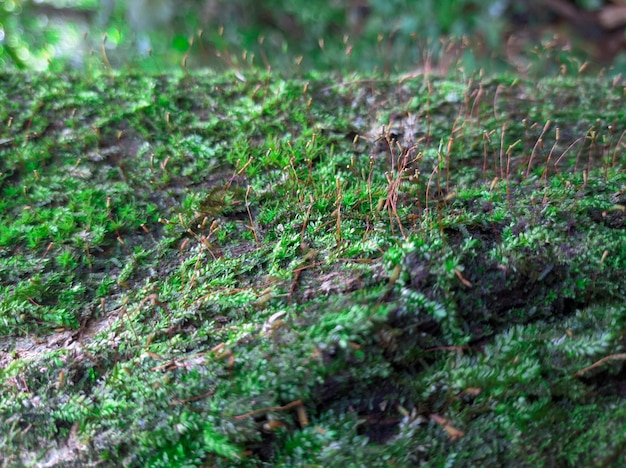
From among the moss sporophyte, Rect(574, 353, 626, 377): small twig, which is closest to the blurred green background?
the moss sporophyte

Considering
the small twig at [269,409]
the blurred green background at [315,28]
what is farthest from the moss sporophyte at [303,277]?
the blurred green background at [315,28]

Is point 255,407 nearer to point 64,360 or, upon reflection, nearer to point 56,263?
point 64,360

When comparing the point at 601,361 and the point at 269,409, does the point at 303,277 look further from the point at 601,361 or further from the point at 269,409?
the point at 601,361

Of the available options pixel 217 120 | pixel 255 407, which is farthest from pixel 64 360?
pixel 217 120

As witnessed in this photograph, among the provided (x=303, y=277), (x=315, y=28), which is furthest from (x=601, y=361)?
(x=315, y=28)

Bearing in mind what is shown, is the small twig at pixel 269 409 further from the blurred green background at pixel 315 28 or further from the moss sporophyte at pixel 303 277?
the blurred green background at pixel 315 28

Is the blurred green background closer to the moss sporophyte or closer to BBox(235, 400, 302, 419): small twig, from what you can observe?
the moss sporophyte
